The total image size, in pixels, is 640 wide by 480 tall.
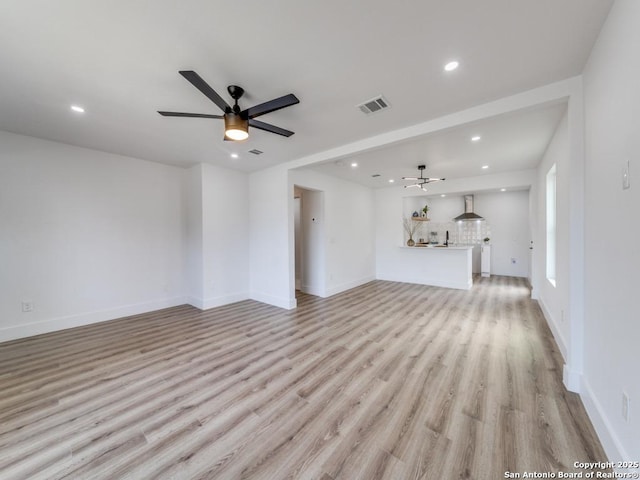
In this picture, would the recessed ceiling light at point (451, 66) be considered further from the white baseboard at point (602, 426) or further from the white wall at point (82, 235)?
the white wall at point (82, 235)

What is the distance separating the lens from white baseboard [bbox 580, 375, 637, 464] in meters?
1.37

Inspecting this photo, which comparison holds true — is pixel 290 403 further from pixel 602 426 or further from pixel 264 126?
pixel 264 126

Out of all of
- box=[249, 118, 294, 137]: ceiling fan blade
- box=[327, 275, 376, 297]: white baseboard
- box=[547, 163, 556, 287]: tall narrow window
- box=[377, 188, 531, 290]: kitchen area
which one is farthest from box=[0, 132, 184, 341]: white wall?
box=[547, 163, 556, 287]: tall narrow window

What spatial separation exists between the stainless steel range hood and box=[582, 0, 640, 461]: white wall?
20.6ft

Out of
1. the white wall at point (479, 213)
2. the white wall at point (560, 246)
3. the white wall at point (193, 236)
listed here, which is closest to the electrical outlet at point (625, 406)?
the white wall at point (560, 246)

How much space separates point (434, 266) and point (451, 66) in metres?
5.20

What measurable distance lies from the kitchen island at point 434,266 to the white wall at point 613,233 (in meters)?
4.19

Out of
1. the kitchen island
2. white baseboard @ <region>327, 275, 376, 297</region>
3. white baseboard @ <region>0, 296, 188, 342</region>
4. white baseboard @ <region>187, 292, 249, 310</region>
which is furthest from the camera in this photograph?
the kitchen island

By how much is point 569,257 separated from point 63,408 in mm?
4434

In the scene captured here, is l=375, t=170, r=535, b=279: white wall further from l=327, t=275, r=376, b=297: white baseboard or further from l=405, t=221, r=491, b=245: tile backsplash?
l=327, t=275, r=376, b=297: white baseboard

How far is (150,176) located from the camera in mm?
4539

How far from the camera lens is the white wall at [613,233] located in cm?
125

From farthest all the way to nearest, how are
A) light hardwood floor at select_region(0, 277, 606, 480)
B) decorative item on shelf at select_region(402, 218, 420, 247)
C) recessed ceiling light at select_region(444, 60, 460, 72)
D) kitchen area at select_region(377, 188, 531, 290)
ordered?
decorative item on shelf at select_region(402, 218, 420, 247) → kitchen area at select_region(377, 188, 531, 290) → recessed ceiling light at select_region(444, 60, 460, 72) → light hardwood floor at select_region(0, 277, 606, 480)

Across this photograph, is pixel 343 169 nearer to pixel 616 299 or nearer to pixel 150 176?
pixel 150 176
